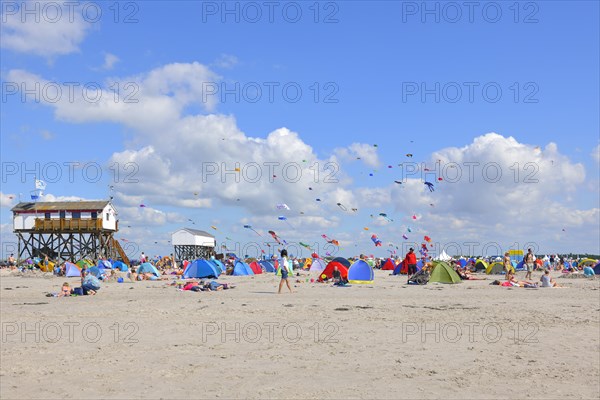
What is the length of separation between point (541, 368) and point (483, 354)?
1113 mm

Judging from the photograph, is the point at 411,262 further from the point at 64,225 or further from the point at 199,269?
the point at 64,225

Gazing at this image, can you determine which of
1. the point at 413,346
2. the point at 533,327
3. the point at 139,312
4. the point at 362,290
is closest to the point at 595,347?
the point at 533,327

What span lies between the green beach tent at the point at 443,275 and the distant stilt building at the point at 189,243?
56727mm

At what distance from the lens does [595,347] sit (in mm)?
10570

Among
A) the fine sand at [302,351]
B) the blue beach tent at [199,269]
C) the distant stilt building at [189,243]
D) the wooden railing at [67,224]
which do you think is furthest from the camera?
the distant stilt building at [189,243]

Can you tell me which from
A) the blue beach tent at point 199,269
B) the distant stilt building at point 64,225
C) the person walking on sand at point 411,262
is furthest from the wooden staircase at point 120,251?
the person walking on sand at point 411,262

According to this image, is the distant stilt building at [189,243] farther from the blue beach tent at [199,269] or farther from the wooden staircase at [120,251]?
the blue beach tent at [199,269]

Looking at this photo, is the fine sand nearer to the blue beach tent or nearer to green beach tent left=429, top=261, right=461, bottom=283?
green beach tent left=429, top=261, right=461, bottom=283

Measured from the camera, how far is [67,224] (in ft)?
179

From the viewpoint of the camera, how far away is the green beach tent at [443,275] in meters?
27.6

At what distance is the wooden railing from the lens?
54438 millimetres

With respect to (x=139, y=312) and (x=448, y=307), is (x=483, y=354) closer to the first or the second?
(x=448, y=307)

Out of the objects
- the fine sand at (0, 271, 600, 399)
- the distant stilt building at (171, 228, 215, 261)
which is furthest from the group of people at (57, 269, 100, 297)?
the distant stilt building at (171, 228, 215, 261)

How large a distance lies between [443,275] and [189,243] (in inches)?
2278
